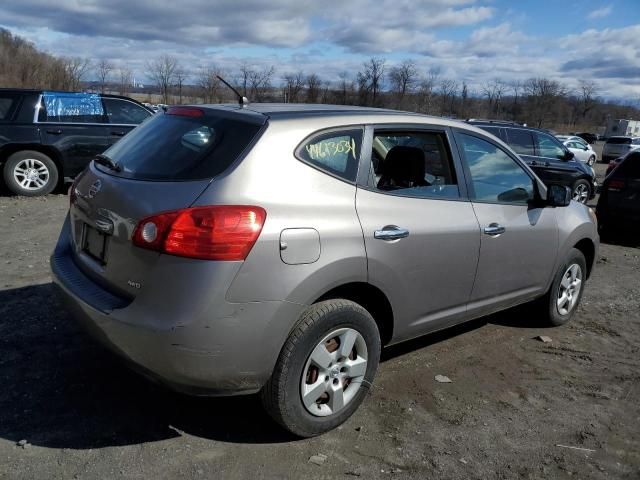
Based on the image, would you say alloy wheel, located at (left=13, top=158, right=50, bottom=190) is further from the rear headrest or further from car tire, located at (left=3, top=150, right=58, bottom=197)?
the rear headrest

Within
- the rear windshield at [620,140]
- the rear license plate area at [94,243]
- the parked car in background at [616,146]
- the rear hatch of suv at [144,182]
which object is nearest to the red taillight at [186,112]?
the rear hatch of suv at [144,182]

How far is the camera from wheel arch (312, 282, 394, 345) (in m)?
3.05

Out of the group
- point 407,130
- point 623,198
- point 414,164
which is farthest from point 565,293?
point 623,198

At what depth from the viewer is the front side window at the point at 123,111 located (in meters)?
10.2

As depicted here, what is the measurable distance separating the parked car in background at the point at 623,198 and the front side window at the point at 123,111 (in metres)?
8.06

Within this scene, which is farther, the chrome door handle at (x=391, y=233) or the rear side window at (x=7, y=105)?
the rear side window at (x=7, y=105)

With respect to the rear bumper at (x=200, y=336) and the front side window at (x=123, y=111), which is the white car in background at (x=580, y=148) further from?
the rear bumper at (x=200, y=336)

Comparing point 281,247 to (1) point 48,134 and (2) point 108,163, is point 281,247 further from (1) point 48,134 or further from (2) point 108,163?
(1) point 48,134

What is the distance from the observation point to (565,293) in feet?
16.4

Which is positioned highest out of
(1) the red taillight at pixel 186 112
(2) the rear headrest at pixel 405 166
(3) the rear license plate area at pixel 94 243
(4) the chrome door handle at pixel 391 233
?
(1) the red taillight at pixel 186 112

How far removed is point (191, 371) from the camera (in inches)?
103

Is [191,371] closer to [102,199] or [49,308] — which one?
[102,199]

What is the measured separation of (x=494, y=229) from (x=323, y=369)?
1.66 m

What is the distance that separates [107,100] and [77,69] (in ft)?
187
